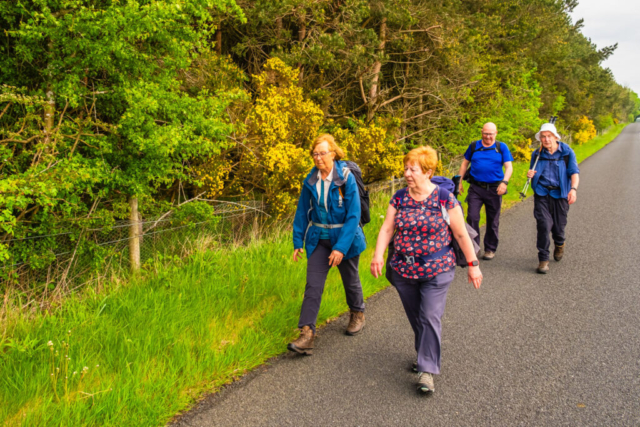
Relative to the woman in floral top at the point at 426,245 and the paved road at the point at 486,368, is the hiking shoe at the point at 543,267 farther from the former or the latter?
the woman in floral top at the point at 426,245

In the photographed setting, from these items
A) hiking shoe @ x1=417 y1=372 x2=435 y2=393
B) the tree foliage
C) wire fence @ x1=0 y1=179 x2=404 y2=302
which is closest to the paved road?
hiking shoe @ x1=417 y1=372 x2=435 y2=393

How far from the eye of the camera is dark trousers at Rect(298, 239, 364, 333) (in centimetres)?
423

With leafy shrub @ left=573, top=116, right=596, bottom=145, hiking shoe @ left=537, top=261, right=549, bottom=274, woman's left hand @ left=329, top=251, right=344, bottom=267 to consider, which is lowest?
hiking shoe @ left=537, top=261, right=549, bottom=274

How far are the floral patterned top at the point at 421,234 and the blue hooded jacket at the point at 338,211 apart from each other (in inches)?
22.0

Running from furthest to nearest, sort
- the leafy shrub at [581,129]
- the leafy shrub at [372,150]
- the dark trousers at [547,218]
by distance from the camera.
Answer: the leafy shrub at [581,129] < the leafy shrub at [372,150] < the dark trousers at [547,218]

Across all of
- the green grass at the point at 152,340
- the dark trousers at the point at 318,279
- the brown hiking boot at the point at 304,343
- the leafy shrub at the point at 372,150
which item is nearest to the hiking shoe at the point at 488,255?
the green grass at the point at 152,340

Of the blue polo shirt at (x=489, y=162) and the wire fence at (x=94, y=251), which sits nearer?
the wire fence at (x=94, y=251)

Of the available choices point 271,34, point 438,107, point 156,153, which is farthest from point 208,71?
point 438,107

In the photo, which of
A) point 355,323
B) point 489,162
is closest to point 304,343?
point 355,323

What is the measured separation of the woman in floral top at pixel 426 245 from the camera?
3531 millimetres

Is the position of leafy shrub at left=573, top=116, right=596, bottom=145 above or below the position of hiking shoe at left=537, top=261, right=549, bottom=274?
above

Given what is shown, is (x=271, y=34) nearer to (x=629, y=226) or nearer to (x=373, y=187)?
(x=373, y=187)

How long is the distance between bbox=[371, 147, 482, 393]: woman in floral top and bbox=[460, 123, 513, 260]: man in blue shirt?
353cm

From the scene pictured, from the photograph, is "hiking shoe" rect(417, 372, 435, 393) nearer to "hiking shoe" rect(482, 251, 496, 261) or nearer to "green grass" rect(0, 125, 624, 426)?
"green grass" rect(0, 125, 624, 426)
